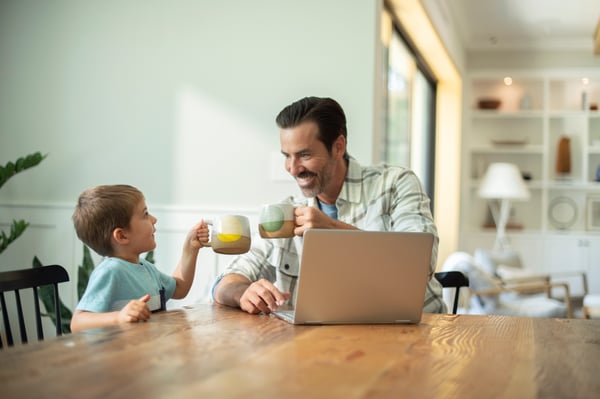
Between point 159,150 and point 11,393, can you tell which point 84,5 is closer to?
point 159,150

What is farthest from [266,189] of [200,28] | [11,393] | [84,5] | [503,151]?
[503,151]

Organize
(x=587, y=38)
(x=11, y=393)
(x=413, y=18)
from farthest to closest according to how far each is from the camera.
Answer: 1. (x=587, y=38)
2. (x=413, y=18)
3. (x=11, y=393)

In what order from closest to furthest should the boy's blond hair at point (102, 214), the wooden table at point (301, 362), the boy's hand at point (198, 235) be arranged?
the wooden table at point (301, 362) < the boy's blond hair at point (102, 214) < the boy's hand at point (198, 235)

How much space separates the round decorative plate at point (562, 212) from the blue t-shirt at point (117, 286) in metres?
6.54

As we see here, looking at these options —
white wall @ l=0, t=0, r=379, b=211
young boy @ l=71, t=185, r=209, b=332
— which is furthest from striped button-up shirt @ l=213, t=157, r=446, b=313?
Result: white wall @ l=0, t=0, r=379, b=211

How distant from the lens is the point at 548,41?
7.57 m

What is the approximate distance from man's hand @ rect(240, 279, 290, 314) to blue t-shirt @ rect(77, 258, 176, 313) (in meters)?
0.24

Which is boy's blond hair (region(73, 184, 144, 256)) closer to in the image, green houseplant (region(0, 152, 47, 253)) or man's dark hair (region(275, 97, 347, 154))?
man's dark hair (region(275, 97, 347, 154))

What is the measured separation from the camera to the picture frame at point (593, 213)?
7.70 m

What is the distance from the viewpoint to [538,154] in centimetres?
793

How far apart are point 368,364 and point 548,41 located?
6996 millimetres

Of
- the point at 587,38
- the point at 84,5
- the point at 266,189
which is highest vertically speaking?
the point at 587,38

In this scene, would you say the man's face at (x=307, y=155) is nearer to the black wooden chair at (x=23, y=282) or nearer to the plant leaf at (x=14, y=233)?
the black wooden chair at (x=23, y=282)

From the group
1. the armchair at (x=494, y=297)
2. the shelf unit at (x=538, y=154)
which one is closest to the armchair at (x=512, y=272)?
the armchair at (x=494, y=297)
